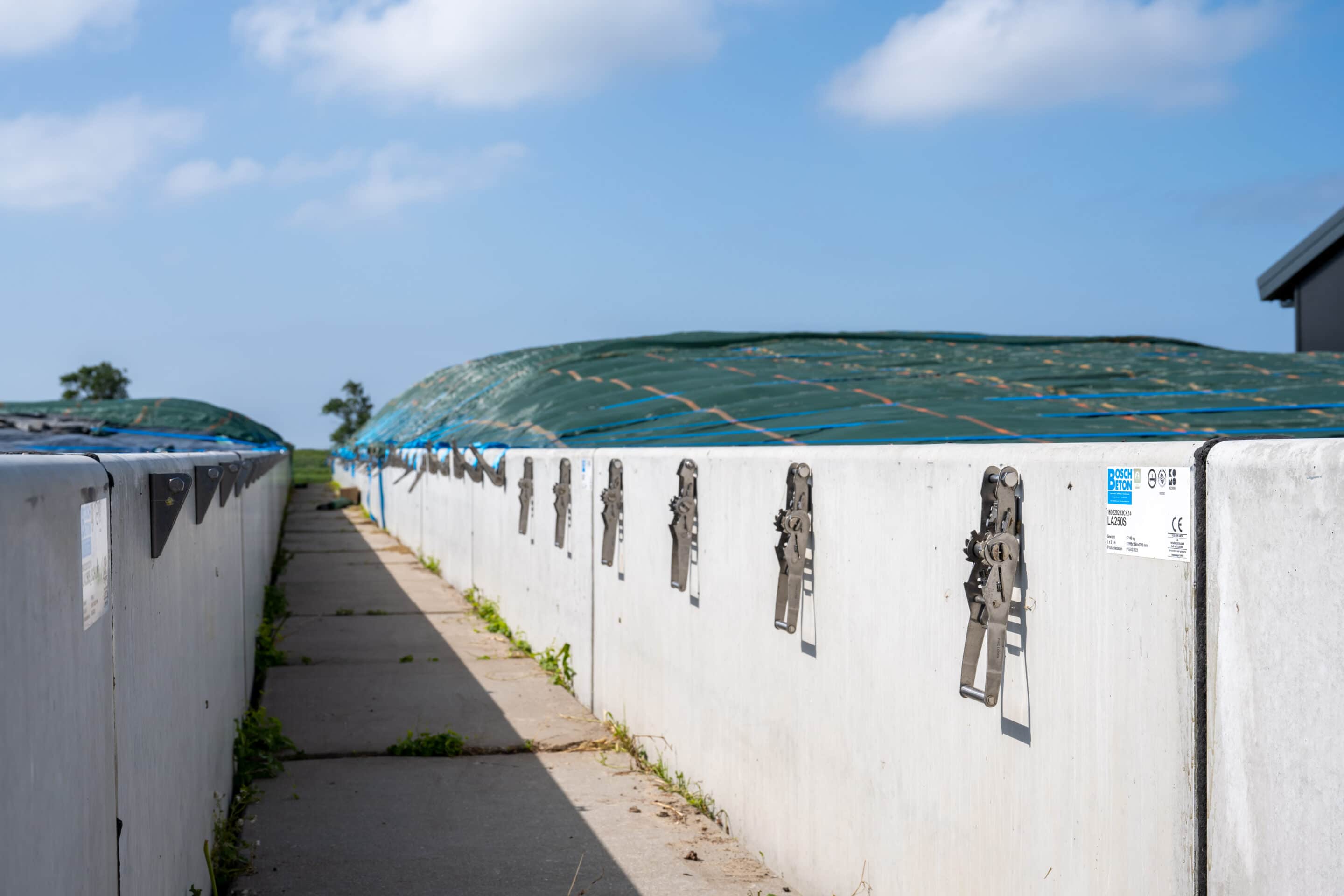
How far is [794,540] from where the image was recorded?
3656mm

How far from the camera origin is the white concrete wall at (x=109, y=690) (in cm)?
139

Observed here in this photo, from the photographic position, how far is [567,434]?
945 cm

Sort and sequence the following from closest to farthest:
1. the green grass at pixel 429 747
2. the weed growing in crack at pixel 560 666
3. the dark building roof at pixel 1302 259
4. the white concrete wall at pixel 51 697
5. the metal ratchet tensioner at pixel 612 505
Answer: the white concrete wall at pixel 51 697, the green grass at pixel 429 747, the metal ratchet tensioner at pixel 612 505, the weed growing in crack at pixel 560 666, the dark building roof at pixel 1302 259

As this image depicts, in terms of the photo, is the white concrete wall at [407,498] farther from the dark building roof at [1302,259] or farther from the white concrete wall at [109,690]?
the dark building roof at [1302,259]

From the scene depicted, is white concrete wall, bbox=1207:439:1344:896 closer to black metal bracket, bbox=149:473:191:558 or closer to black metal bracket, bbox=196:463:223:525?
black metal bracket, bbox=149:473:191:558

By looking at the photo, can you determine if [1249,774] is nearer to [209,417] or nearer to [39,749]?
[39,749]

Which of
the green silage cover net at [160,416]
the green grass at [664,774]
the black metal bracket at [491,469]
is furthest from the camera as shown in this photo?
the green silage cover net at [160,416]

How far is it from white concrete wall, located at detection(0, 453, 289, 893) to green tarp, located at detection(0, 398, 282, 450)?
3736mm

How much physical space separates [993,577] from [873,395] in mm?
6858

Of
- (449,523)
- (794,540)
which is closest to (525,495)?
(449,523)

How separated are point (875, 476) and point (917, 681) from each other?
23.6 inches

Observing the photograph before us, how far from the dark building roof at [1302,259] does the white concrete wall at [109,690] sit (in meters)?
23.9

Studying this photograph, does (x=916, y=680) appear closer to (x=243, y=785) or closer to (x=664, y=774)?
(x=664, y=774)

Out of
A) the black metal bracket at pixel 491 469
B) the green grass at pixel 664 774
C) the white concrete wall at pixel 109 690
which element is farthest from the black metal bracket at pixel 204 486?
the black metal bracket at pixel 491 469
